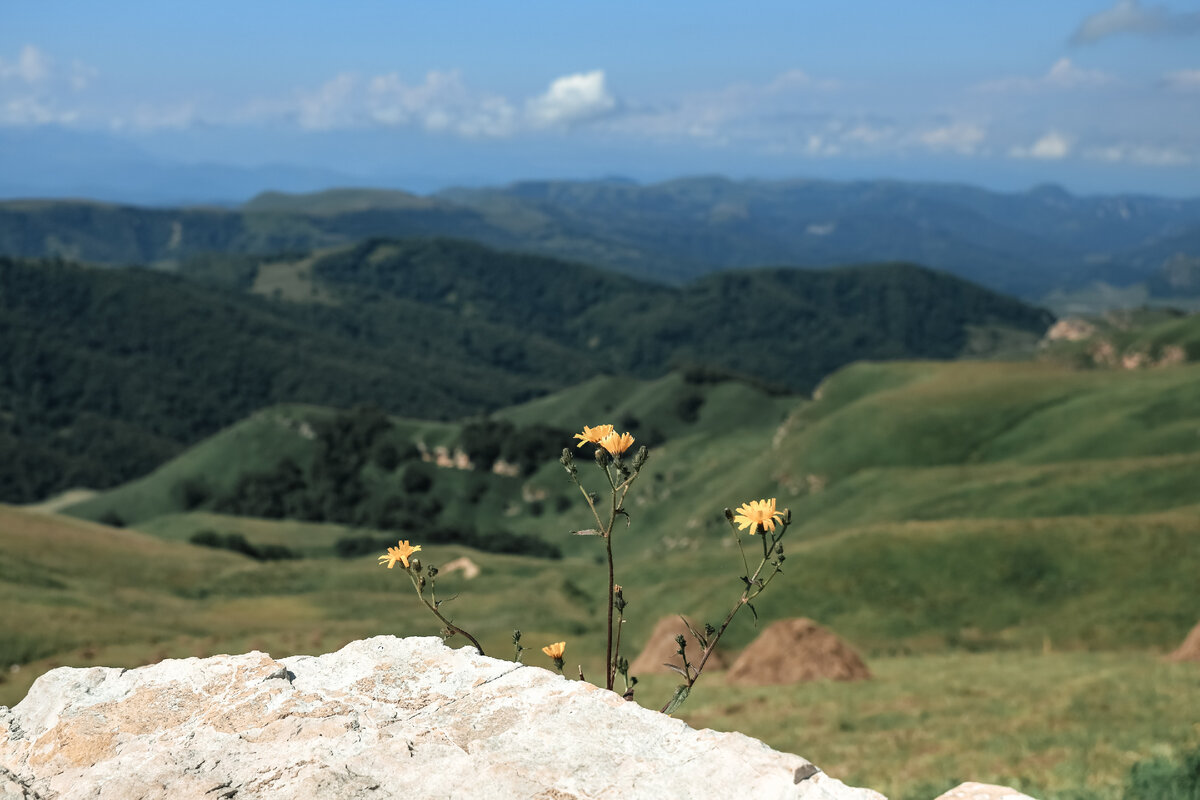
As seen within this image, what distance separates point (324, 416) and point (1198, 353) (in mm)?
111752

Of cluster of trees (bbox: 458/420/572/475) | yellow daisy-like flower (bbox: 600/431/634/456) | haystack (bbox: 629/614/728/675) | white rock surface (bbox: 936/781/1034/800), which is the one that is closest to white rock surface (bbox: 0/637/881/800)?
white rock surface (bbox: 936/781/1034/800)

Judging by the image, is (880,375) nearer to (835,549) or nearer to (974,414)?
(974,414)

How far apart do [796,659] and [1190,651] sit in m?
8.74

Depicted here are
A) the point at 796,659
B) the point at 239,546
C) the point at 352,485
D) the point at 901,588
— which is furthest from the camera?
the point at 352,485

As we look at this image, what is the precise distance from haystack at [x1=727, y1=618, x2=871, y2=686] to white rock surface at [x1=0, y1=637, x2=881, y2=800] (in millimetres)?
21204

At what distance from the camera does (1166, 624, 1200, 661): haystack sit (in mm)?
22219

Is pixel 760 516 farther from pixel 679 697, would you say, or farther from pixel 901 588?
pixel 901 588

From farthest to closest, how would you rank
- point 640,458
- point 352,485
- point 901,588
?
point 352,485, point 901,588, point 640,458

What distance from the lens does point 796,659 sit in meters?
24.6

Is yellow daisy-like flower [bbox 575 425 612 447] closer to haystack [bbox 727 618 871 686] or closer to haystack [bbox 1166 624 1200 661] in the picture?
haystack [bbox 727 618 871 686]

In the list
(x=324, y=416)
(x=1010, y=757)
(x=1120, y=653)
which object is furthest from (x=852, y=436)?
(x=324, y=416)

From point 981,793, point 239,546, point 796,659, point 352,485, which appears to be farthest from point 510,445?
point 981,793

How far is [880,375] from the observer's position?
313 ft

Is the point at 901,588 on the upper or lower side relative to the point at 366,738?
lower
